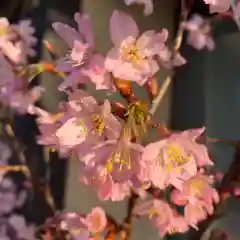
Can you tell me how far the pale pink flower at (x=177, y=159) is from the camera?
24.7 inches

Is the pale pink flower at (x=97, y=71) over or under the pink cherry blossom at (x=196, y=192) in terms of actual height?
over

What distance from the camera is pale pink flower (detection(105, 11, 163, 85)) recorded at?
24.4 inches

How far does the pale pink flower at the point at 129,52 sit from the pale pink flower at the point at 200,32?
0.44m

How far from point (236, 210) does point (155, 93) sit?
0.39 m

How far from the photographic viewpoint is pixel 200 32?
3.53ft

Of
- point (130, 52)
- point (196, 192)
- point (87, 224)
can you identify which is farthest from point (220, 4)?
point (87, 224)

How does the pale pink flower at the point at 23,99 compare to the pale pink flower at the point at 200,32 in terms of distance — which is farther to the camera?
the pale pink flower at the point at 200,32

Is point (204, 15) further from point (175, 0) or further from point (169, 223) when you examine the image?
point (169, 223)

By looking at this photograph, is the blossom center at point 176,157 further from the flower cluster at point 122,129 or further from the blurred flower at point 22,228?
the blurred flower at point 22,228

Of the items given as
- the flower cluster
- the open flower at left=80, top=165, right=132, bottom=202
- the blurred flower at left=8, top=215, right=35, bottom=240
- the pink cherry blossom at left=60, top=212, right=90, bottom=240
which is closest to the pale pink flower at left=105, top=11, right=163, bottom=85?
the flower cluster

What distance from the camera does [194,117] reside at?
107 centimetres

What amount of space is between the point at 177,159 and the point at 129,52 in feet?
0.47

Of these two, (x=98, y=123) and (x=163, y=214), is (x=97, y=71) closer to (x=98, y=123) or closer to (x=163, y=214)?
(x=98, y=123)

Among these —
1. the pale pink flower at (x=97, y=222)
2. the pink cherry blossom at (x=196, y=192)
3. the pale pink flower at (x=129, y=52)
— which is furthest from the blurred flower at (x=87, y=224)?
the pale pink flower at (x=129, y=52)
